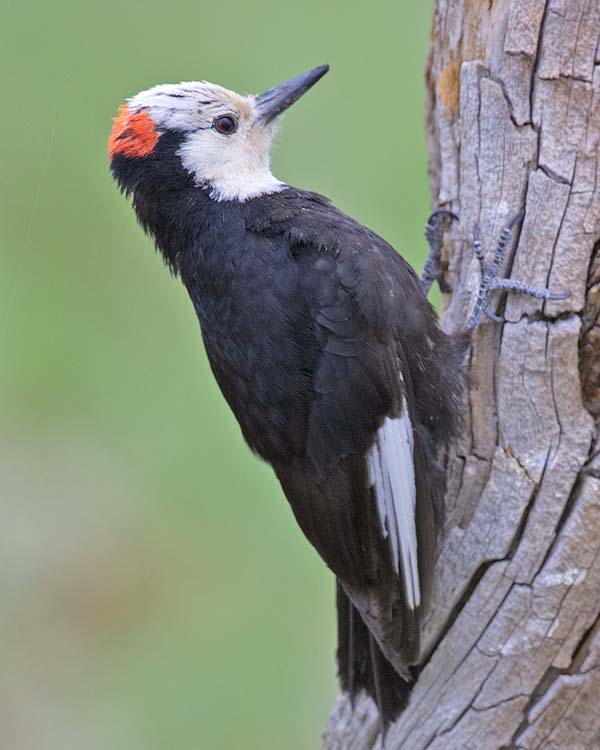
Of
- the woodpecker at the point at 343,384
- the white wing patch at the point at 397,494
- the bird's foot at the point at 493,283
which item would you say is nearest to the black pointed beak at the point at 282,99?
the woodpecker at the point at 343,384

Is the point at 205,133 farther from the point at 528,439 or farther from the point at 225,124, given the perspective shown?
the point at 528,439

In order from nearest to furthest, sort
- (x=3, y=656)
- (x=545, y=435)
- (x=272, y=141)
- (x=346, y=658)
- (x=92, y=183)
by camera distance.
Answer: (x=545, y=435)
(x=346, y=658)
(x=272, y=141)
(x=3, y=656)
(x=92, y=183)

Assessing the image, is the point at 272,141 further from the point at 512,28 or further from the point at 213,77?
the point at 213,77

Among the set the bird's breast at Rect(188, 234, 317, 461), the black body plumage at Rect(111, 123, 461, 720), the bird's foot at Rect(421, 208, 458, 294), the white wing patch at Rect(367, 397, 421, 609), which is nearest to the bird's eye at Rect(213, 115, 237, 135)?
the black body plumage at Rect(111, 123, 461, 720)

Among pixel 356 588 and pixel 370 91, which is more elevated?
pixel 370 91

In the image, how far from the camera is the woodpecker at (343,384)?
3311mm

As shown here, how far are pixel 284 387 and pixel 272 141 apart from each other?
1.05 metres

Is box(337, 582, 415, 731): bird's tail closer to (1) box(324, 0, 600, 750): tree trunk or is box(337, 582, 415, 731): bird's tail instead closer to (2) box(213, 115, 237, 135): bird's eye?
(1) box(324, 0, 600, 750): tree trunk

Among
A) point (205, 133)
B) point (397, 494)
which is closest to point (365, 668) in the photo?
point (397, 494)

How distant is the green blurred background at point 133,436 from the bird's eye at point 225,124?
1657mm

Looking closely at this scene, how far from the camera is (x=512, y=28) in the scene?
3.30 metres

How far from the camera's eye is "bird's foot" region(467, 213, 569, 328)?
3.30 meters

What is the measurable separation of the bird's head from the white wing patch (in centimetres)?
93

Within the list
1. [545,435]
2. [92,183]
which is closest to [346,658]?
[545,435]
